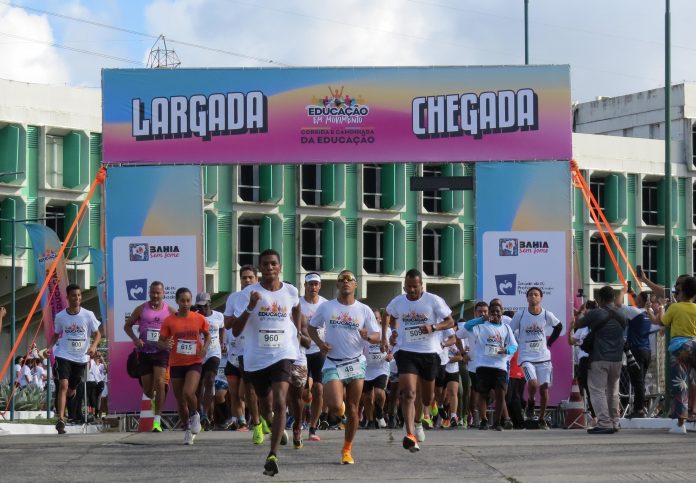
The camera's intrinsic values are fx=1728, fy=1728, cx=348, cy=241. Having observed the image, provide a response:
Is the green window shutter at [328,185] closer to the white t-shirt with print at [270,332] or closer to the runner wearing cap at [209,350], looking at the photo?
the runner wearing cap at [209,350]

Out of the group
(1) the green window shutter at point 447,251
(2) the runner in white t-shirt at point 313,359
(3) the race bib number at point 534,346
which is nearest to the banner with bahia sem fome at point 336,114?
(3) the race bib number at point 534,346

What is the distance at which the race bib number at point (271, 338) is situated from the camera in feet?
47.7

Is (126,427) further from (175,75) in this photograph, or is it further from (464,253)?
(464,253)

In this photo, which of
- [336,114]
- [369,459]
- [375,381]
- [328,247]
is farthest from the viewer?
[328,247]

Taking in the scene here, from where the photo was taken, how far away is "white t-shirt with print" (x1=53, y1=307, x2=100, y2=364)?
888 inches

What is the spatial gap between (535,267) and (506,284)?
1.59ft

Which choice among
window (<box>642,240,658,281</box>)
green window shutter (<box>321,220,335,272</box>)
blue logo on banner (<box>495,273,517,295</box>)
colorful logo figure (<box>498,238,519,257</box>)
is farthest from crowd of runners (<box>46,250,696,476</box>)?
window (<box>642,240,658,281</box>)

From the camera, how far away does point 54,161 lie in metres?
62.8

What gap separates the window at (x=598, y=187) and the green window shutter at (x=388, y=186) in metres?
10.3

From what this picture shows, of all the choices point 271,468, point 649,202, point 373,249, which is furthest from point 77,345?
point 649,202

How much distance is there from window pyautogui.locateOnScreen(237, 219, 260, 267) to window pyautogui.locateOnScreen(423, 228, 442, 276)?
787 centimetres

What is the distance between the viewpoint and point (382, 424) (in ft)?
82.2

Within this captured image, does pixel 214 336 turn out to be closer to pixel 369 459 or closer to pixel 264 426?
pixel 264 426

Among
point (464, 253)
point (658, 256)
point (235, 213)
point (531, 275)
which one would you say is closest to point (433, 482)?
point (531, 275)
